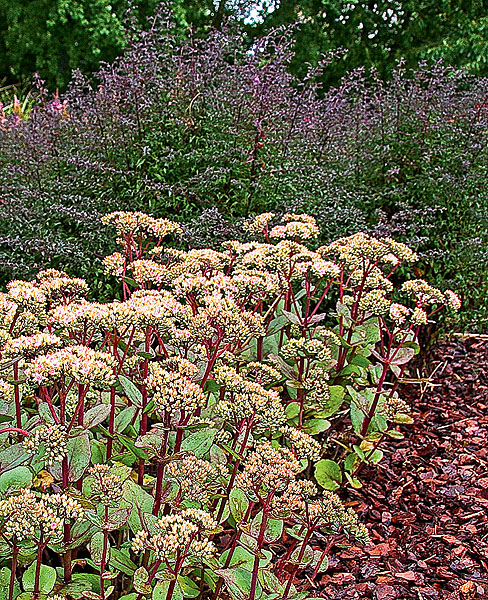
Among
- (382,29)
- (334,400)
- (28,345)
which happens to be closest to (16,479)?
(28,345)

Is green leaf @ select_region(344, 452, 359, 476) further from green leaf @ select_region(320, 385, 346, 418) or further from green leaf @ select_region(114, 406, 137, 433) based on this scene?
green leaf @ select_region(114, 406, 137, 433)

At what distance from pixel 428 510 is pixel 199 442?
4.64 ft

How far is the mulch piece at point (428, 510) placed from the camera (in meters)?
2.22

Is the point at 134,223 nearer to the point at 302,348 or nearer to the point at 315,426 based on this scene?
the point at 302,348

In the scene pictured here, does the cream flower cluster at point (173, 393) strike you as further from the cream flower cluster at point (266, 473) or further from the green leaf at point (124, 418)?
the green leaf at point (124, 418)

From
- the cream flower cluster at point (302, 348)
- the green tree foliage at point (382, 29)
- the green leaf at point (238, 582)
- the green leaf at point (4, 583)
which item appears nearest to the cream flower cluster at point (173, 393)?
the green leaf at point (238, 582)

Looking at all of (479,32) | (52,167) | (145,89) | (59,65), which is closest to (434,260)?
(145,89)

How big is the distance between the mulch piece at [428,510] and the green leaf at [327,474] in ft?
0.81

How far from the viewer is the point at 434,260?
3.68 metres

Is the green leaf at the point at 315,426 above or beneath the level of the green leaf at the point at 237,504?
beneath

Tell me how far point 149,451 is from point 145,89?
2.76m

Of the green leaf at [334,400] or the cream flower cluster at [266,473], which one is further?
the green leaf at [334,400]

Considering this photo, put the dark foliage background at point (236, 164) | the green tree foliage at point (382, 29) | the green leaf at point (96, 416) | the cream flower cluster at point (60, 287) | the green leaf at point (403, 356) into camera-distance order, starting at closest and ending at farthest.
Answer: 1. the green leaf at point (96, 416)
2. the cream flower cluster at point (60, 287)
3. the green leaf at point (403, 356)
4. the dark foliage background at point (236, 164)
5. the green tree foliage at point (382, 29)

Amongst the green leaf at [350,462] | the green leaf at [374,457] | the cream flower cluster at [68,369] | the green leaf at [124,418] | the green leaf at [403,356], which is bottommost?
the green leaf at [350,462]
